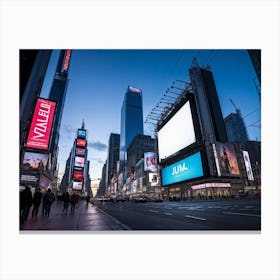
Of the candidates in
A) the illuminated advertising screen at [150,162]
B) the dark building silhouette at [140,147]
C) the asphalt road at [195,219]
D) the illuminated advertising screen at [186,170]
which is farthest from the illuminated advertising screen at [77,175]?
the dark building silhouette at [140,147]

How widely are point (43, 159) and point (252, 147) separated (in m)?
86.1

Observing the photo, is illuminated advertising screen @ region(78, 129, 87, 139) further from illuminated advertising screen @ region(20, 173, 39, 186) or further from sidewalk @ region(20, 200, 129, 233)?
sidewalk @ region(20, 200, 129, 233)

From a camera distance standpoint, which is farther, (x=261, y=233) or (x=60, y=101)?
(x=60, y=101)

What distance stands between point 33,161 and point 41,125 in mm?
14537

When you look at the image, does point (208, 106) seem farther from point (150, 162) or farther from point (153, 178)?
point (153, 178)

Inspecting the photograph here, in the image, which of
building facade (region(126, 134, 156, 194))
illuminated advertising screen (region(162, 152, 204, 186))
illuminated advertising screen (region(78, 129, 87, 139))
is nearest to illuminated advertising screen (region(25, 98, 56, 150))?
illuminated advertising screen (region(162, 152, 204, 186))

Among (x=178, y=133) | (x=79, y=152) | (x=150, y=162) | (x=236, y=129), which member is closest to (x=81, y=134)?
(x=79, y=152)

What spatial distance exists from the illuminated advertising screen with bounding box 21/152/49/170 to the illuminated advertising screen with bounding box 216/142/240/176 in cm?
4461
